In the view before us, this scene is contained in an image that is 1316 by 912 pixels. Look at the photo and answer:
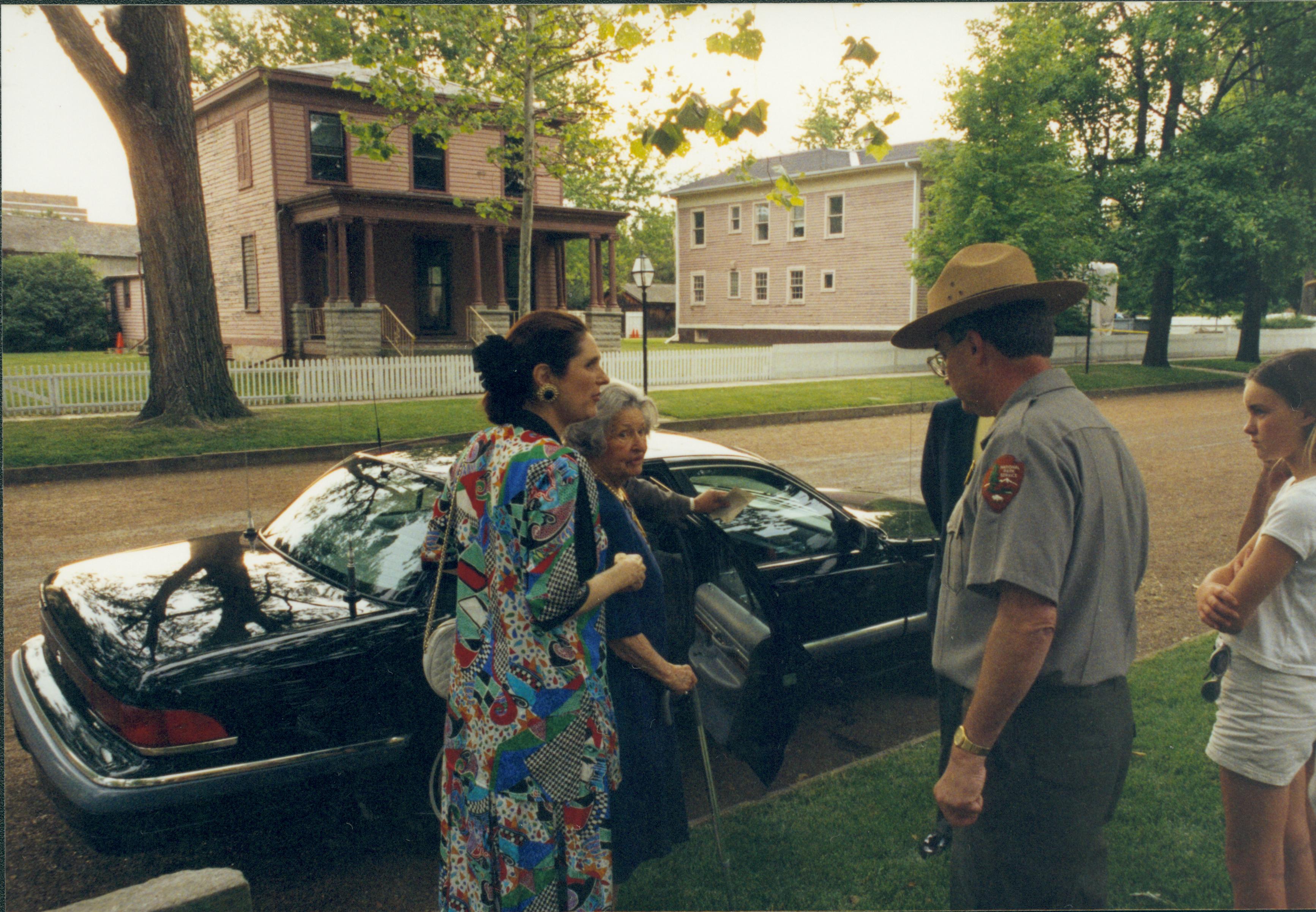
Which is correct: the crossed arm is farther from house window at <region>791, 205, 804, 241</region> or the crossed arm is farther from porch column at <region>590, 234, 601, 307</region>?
porch column at <region>590, 234, 601, 307</region>

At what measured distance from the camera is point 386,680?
2.86 m

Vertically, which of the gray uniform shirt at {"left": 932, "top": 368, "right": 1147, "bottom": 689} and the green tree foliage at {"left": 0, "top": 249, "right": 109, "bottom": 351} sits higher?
the green tree foliage at {"left": 0, "top": 249, "right": 109, "bottom": 351}

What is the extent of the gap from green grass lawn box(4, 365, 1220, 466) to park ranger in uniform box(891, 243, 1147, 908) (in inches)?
68.6

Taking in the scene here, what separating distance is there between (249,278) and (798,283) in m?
2.69

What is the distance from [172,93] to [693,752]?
3.51m

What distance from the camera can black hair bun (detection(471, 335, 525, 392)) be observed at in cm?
204

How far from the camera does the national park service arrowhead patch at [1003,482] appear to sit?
1.75m

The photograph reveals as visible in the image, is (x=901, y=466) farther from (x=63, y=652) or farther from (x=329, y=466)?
(x=63, y=652)

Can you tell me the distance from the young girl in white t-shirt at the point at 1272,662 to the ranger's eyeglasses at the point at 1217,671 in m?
0.02

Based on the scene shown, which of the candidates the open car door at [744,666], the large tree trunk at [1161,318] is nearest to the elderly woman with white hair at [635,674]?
the open car door at [744,666]

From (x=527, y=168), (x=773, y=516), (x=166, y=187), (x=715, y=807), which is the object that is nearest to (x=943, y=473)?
(x=773, y=516)

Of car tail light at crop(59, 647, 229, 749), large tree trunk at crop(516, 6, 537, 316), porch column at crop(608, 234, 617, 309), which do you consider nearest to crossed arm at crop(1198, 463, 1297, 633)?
car tail light at crop(59, 647, 229, 749)

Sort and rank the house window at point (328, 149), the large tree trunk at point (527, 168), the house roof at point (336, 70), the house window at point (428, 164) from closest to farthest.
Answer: the house roof at point (336, 70) → the house window at point (328, 149) → the house window at point (428, 164) → the large tree trunk at point (527, 168)

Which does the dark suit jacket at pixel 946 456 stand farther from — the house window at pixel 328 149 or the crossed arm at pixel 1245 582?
the house window at pixel 328 149
